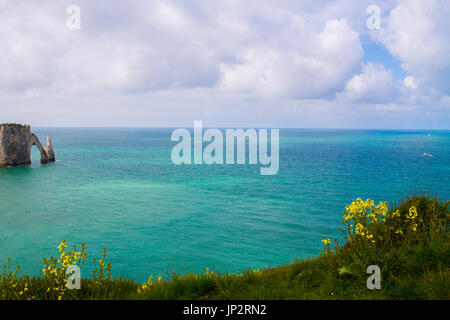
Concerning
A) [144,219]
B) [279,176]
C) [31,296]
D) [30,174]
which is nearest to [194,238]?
[144,219]

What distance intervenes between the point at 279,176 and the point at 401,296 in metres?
48.0

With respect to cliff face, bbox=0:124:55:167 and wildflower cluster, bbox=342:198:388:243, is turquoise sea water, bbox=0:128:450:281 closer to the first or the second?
cliff face, bbox=0:124:55:167

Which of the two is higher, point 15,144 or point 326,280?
point 15,144

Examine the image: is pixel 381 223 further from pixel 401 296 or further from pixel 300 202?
pixel 300 202

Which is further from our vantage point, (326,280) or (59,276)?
(59,276)

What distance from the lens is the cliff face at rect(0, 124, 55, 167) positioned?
169 ft

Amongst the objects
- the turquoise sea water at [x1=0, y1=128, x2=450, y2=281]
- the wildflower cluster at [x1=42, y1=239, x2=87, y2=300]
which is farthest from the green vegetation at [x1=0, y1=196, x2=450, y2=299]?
the turquoise sea water at [x1=0, y1=128, x2=450, y2=281]

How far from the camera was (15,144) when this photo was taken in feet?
178

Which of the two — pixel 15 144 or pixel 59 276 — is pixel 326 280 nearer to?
pixel 59 276

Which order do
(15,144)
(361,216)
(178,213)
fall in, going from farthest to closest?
(15,144), (178,213), (361,216)

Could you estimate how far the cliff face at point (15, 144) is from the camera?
5160 cm

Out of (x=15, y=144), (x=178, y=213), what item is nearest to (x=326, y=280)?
(x=178, y=213)

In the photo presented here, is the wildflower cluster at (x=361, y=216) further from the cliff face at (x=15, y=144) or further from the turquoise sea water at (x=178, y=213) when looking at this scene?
the cliff face at (x=15, y=144)

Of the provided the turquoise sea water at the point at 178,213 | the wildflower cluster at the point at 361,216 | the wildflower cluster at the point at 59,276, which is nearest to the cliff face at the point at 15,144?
the turquoise sea water at the point at 178,213
